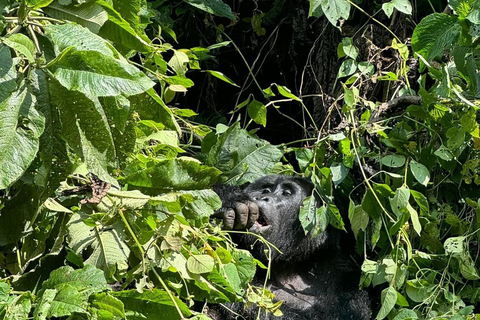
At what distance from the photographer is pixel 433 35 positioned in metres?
1.98

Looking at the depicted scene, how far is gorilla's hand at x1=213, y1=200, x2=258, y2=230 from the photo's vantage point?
2.14 meters

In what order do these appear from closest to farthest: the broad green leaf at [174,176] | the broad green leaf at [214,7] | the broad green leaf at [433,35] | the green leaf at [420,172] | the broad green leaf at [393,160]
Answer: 1. the broad green leaf at [174,176]
2. the broad green leaf at [433,35]
3. the green leaf at [420,172]
4. the broad green leaf at [393,160]
5. the broad green leaf at [214,7]

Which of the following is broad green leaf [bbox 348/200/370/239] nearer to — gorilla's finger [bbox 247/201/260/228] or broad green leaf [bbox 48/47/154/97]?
gorilla's finger [bbox 247/201/260/228]

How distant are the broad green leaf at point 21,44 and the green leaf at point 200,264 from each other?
0.59m

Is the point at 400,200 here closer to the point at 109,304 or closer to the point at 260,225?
the point at 260,225

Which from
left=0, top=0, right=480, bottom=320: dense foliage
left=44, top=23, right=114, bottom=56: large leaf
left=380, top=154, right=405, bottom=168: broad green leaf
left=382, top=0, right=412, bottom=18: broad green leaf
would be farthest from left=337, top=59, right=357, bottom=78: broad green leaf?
left=44, top=23, right=114, bottom=56: large leaf

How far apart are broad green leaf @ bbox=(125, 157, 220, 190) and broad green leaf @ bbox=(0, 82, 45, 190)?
363 mm

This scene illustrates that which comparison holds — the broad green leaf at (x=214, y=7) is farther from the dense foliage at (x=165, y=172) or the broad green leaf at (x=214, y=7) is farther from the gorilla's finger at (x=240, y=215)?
the gorilla's finger at (x=240, y=215)

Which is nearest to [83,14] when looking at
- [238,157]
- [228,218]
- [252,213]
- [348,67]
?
[238,157]

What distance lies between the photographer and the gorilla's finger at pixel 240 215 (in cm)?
217

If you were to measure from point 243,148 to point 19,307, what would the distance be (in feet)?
2.54

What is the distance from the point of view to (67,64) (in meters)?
1.11

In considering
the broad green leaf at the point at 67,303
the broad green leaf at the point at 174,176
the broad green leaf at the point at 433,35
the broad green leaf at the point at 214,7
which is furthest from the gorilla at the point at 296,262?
the broad green leaf at the point at 67,303

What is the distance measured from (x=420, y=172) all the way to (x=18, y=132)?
141 centimetres
